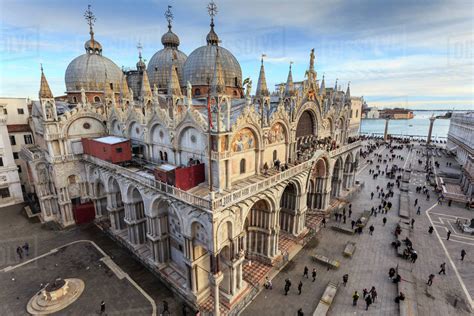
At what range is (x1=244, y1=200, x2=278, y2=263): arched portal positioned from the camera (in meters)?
22.9

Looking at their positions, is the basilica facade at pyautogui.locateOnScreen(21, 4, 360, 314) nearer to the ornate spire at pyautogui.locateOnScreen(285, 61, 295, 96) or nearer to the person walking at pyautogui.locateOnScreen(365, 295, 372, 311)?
the ornate spire at pyautogui.locateOnScreen(285, 61, 295, 96)

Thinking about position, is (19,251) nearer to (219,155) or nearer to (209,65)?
(219,155)

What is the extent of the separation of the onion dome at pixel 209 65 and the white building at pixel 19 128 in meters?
28.2

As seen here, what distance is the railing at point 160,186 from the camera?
16297mm

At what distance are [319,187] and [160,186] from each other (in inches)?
888

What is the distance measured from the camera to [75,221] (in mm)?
31828

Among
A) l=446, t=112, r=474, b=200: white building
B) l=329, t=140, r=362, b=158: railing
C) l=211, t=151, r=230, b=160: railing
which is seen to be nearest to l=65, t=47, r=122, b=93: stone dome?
l=211, t=151, r=230, b=160: railing

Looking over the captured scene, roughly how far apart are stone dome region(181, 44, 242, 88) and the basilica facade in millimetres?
183

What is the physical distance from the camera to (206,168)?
2080cm

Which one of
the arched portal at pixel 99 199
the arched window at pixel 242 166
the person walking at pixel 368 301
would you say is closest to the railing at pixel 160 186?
the arched portal at pixel 99 199

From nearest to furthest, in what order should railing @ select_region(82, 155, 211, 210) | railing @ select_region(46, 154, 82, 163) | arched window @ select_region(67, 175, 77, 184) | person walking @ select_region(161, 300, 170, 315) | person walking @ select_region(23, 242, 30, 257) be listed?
railing @ select_region(82, 155, 211, 210) → person walking @ select_region(161, 300, 170, 315) → person walking @ select_region(23, 242, 30, 257) → railing @ select_region(46, 154, 82, 163) → arched window @ select_region(67, 175, 77, 184)

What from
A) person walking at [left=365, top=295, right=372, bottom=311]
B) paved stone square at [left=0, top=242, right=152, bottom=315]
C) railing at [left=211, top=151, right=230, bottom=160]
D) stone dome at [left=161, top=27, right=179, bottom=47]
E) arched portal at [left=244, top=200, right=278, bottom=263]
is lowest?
paved stone square at [left=0, top=242, right=152, bottom=315]

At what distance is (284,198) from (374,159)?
153 ft

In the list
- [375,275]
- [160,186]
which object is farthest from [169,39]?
[375,275]
